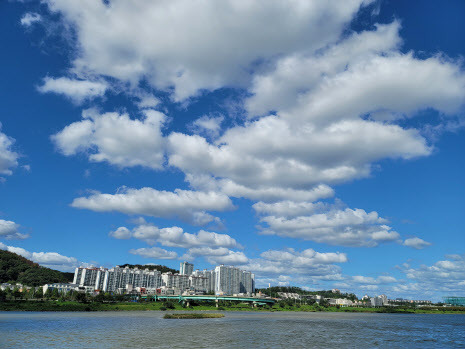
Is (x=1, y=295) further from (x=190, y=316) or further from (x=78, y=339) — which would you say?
(x=78, y=339)

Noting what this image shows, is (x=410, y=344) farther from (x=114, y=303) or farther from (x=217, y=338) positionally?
(x=114, y=303)

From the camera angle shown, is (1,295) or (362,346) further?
(1,295)

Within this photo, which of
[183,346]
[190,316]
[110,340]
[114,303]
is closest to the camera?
[183,346]

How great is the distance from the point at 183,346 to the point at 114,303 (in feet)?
483

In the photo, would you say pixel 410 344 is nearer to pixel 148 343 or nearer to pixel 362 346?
pixel 362 346

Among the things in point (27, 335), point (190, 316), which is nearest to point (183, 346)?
point (27, 335)

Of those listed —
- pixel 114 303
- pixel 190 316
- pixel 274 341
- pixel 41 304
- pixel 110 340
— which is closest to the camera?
pixel 110 340

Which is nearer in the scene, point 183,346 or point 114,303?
point 183,346

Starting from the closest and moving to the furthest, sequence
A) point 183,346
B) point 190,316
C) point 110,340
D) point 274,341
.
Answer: point 183,346 < point 110,340 < point 274,341 < point 190,316

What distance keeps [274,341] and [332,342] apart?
9.72 metres

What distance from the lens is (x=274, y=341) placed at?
2238 inches

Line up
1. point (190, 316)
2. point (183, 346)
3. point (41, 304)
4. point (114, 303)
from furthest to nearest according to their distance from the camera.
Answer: point (114, 303)
point (41, 304)
point (190, 316)
point (183, 346)

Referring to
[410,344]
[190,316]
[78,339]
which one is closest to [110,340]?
[78,339]

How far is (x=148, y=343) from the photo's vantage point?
165ft
